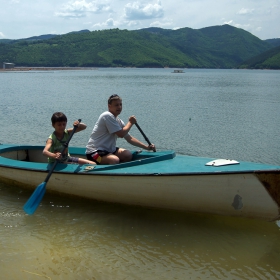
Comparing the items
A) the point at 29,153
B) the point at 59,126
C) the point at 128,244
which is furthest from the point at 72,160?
the point at 128,244

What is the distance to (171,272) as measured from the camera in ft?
17.3

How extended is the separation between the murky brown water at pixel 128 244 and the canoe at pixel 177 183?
309 millimetres

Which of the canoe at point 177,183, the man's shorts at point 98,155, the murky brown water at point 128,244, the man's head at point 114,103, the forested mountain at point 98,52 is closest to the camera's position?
the murky brown water at point 128,244

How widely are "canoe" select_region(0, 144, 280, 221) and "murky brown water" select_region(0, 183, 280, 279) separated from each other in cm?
31

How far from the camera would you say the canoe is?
5930 millimetres

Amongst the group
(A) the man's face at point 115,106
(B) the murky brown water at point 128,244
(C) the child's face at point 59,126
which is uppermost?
(A) the man's face at point 115,106

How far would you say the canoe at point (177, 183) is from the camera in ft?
19.5

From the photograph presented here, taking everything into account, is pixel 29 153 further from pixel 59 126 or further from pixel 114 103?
pixel 114 103

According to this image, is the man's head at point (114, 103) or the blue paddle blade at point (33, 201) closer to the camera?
the blue paddle blade at point (33, 201)

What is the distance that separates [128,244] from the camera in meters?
6.03

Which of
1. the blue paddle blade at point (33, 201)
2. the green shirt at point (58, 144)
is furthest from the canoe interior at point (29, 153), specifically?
the blue paddle blade at point (33, 201)

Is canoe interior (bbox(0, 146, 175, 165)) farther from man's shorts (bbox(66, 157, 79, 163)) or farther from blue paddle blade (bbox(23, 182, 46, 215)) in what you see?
blue paddle blade (bbox(23, 182, 46, 215))

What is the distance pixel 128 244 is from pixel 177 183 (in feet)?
3.98

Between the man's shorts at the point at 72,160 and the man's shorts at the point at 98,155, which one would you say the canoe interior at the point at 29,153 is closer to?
the man's shorts at the point at 72,160
